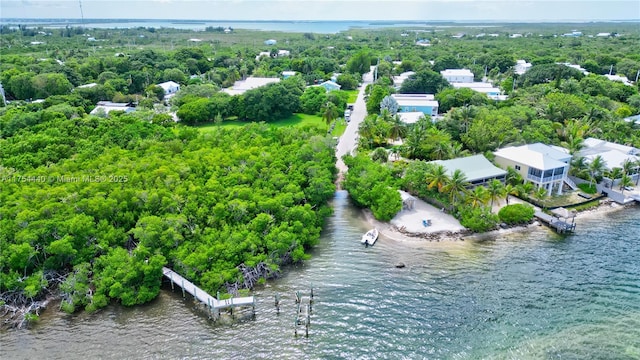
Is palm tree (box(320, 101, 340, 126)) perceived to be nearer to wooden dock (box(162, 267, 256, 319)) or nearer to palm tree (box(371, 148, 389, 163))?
palm tree (box(371, 148, 389, 163))

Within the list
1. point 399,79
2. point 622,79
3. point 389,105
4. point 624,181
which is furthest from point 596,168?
point 622,79

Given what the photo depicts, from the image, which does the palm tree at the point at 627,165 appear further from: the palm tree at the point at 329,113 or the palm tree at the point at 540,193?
the palm tree at the point at 329,113

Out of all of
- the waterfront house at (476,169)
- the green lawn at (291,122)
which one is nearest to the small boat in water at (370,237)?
the waterfront house at (476,169)

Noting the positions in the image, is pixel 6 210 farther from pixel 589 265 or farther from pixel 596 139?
pixel 596 139

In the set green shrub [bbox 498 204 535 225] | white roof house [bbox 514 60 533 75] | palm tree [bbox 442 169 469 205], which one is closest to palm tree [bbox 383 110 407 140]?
palm tree [bbox 442 169 469 205]

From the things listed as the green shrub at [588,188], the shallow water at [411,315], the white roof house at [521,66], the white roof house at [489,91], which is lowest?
the shallow water at [411,315]

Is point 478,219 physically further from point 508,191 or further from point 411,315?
point 411,315
